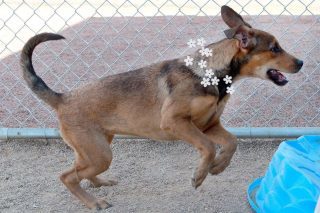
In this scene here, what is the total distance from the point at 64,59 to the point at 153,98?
13.4ft

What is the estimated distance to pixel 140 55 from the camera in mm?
7441

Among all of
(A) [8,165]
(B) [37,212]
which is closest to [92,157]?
(B) [37,212]

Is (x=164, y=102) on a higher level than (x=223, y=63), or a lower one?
lower

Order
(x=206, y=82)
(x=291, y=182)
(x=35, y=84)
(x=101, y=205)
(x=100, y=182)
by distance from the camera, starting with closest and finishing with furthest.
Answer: (x=291, y=182), (x=206, y=82), (x=101, y=205), (x=35, y=84), (x=100, y=182)

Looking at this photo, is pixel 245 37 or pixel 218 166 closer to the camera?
pixel 245 37

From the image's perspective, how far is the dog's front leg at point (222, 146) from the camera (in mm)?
3764

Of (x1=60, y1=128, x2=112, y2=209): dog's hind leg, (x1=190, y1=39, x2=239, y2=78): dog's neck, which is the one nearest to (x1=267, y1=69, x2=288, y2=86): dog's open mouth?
(x1=190, y1=39, x2=239, y2=78): dog's neck

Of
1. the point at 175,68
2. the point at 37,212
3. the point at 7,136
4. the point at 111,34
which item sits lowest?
the point at 111,34

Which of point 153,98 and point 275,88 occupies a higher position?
point 153,98

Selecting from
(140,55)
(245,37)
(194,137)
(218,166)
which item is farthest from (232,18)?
(140,55)

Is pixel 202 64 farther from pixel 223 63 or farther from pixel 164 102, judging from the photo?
pixel 164 102

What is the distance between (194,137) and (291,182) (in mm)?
621

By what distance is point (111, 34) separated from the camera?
945cm

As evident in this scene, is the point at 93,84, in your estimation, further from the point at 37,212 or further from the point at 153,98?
the point at 37,212
